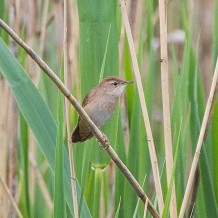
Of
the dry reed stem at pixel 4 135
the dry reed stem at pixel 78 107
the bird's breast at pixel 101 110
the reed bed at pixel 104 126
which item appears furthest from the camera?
the dry reed stem at pixel 4 135

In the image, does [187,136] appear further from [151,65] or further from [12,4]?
[12,4]

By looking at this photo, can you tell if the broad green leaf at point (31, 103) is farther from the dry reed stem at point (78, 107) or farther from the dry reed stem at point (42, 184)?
the dry reed stem at point (42, 184)

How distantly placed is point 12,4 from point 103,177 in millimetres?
672

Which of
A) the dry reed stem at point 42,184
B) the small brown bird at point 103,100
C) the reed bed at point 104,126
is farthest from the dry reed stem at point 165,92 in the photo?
the dry reed stem at point 42,184

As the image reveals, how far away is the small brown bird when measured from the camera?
1714mm

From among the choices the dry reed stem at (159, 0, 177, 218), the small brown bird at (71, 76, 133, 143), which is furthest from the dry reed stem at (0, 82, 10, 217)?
the dry reed stem at (159, 0, 177, 218)

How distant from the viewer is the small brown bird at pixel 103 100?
1.71m

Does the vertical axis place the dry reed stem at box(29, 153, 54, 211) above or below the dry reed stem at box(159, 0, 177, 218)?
below

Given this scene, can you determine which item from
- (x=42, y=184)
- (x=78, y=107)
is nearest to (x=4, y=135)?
(x=42, y=184)

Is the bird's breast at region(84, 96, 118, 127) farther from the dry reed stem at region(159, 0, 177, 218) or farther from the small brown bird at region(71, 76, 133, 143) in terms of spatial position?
the dry reed stem at region(159, 0, 177, 218)

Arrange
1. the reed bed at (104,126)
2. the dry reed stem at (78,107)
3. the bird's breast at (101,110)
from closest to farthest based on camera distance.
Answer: the dry reed stem at (78,107) < the reed bed at (104,126) < the bird's breast at (101,110)

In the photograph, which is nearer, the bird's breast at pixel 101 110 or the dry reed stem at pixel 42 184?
the bird's breast at pixel 101 110

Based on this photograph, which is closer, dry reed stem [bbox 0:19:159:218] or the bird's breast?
dry reed stem [bbox 0:19:159:218]

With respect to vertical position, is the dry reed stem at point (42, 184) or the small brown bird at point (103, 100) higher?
the small brown bird at point (103, 100)
